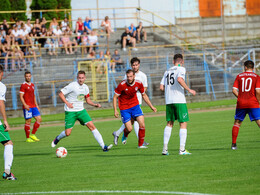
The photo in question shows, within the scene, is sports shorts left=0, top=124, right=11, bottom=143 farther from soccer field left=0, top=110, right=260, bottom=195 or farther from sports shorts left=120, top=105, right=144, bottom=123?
sports shorts left=120, top=105, right=144, bottom=123

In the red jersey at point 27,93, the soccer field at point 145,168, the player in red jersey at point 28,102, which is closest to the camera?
the soccer field at point 145,168

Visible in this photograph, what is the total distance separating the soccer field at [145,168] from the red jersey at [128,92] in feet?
3.94

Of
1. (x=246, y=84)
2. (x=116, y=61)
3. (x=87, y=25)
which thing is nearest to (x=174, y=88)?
(x=246, y=84)

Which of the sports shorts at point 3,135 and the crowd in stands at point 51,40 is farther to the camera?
the crowd in stands at point 51,40

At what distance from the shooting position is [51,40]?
37.4 meters

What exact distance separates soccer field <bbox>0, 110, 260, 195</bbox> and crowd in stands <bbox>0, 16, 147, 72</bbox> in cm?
1851

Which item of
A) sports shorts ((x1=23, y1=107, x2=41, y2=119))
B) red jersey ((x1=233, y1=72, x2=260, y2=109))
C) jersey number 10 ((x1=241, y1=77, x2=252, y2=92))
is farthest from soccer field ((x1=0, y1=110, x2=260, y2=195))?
sports shorts ((x1=23, y1=107, x2=41, y2=119))

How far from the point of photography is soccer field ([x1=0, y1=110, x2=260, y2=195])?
8.41 m

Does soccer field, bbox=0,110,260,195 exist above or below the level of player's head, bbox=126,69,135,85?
below

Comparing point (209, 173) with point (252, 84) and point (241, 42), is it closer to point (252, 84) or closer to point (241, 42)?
point (252, 84)

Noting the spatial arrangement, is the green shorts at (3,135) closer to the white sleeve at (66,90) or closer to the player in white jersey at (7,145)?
the player in white jersey at (7,145)

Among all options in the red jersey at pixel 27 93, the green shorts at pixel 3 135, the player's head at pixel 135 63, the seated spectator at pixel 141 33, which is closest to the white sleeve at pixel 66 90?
the player's head at pixel 135 63

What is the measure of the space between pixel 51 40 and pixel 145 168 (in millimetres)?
28201

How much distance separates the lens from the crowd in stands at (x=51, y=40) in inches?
1352
